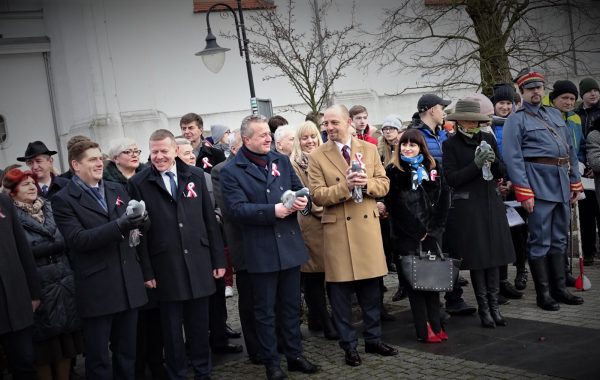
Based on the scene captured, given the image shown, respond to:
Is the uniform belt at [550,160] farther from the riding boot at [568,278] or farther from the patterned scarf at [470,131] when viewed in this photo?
the riding boot at [568,278]

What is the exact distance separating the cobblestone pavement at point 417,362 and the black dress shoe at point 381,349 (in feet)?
0.20

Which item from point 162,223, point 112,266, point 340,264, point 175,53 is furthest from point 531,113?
point 175,53

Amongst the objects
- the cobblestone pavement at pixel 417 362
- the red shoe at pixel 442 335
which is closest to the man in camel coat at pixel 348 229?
the cobblestone pavement at pixel 417 362

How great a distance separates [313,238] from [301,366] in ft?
4.68

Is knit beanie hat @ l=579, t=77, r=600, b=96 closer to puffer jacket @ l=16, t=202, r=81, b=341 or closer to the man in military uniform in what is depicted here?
the man in military uniform

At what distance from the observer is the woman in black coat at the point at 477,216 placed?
724 centimetres

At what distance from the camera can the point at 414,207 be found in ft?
22.4

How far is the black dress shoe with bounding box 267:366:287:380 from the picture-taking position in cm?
613

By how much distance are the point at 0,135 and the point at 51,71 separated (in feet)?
5.95

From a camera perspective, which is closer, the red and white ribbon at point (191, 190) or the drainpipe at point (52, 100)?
the red and white ribbon at point (191, 190)

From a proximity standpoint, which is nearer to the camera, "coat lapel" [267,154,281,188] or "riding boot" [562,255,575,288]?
"coat lapel" [267,154,281,188]

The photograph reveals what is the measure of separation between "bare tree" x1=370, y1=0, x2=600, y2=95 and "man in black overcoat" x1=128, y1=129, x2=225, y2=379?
34.0ft

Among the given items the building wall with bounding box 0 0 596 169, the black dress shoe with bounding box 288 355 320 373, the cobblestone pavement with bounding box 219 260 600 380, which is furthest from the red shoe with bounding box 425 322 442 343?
the building wall with bounding box 0 0 596 169

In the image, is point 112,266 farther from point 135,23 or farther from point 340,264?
point 135,23
